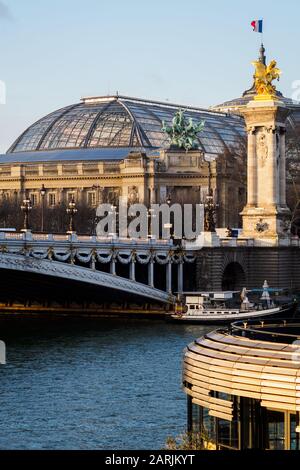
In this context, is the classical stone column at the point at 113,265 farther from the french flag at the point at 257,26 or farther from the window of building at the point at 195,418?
the window of building at the point at 195,418

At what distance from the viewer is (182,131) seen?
107000 millimetres

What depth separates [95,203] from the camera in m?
113

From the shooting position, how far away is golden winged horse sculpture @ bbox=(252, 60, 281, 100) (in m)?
68.5

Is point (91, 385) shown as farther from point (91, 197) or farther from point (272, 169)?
point (91, 197)

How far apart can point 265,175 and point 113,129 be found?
2455 inches

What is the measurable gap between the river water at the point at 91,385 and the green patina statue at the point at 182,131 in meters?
48.4

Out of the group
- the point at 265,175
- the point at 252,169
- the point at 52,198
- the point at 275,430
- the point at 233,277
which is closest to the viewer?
the point at 275,430

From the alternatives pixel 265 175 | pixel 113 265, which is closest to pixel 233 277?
pixel 265 175

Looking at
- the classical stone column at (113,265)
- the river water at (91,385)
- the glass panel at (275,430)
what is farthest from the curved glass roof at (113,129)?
the glass panel at (275,430)
